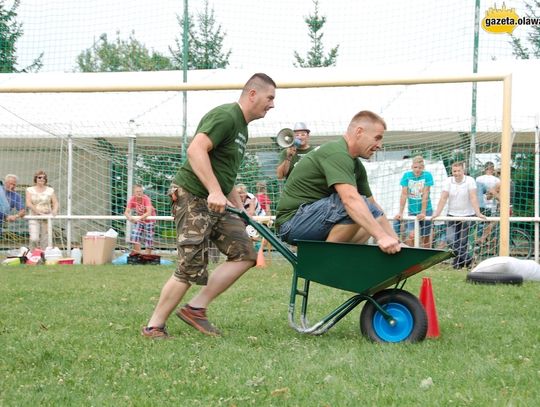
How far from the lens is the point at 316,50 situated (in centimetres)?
1784

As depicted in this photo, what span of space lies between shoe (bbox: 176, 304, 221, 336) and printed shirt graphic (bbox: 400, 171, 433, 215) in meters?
7.16

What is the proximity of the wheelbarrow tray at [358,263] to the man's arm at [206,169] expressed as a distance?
1.81 ft

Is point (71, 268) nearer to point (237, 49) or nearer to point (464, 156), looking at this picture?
point (237, 49)

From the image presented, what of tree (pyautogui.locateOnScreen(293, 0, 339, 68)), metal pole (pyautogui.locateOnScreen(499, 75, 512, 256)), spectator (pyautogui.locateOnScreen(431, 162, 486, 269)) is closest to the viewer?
metal pole (pyautogui.locateOnScreen(499, 75, 512, 256))

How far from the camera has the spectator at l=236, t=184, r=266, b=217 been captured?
12371 millimetres

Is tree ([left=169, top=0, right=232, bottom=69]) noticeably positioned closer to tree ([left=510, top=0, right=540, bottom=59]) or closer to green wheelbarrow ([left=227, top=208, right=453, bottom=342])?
tree ([left=510, top=0, right=540, bottom=59])

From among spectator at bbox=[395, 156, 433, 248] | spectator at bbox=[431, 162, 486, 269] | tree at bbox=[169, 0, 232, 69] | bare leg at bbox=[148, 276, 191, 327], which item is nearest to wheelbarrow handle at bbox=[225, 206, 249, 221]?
bare leg at bbox=[148, 276, 191, 327]

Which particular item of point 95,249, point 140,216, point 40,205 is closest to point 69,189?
point 40,205

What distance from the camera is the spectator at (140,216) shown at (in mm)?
13539

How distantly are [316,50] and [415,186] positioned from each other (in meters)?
6.38

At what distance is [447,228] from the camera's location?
12297 mm

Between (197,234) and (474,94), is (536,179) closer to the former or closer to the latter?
(474,94)

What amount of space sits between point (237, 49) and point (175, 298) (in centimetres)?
959

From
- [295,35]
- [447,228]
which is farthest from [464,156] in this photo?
[295,35]
